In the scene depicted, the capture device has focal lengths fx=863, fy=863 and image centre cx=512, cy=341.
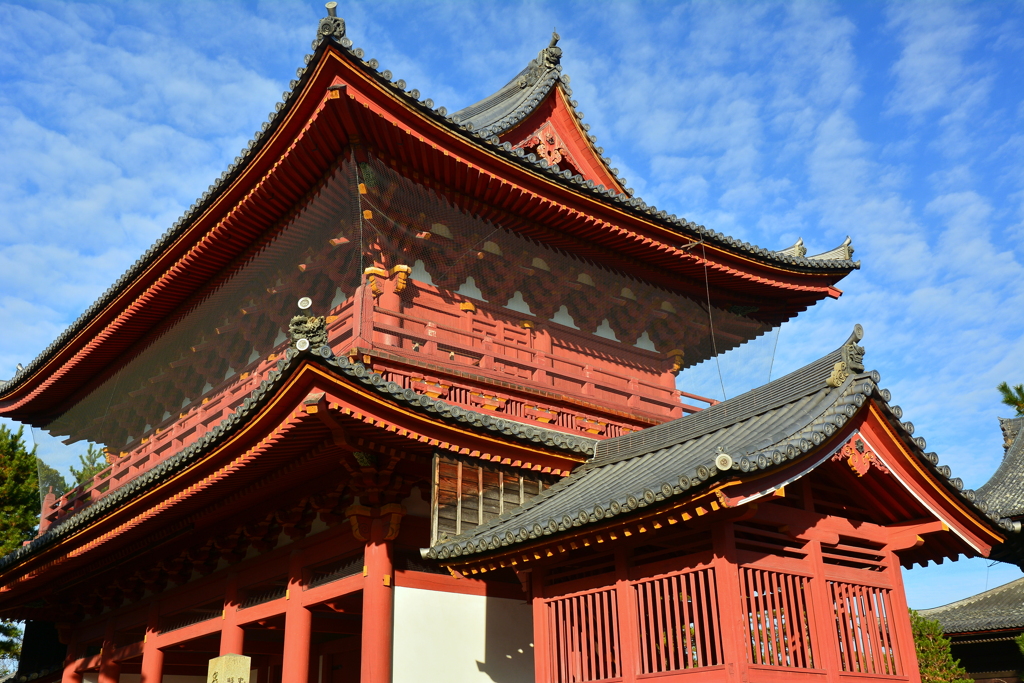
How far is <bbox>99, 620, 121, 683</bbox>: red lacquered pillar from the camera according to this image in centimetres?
1614

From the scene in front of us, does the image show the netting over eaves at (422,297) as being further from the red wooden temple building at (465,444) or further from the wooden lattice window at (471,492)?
the wooden lattice window at (471,492)

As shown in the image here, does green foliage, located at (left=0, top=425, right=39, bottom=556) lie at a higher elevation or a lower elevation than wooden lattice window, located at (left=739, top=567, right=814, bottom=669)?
higher

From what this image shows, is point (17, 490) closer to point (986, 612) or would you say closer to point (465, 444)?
point (465, 444)

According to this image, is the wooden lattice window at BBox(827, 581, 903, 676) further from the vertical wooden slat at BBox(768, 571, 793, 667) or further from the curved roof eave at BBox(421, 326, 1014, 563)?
the curved roof eave at BBox(421, 326, 1014, 563)

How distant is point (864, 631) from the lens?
30.1 feet

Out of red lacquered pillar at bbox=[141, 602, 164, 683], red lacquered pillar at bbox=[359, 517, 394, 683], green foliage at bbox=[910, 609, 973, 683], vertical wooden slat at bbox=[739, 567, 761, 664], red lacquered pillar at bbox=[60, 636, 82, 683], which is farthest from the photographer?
red lacquered pillar at bbox=[60, 636, 82, 683]

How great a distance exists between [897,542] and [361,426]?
6.26 m

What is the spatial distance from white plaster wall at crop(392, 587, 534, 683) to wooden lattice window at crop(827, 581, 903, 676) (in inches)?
149

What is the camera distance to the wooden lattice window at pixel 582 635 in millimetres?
9055

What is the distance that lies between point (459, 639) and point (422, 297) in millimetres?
5034

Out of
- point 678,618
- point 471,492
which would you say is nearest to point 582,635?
point 678,618

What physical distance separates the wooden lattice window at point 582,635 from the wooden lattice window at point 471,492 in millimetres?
1522

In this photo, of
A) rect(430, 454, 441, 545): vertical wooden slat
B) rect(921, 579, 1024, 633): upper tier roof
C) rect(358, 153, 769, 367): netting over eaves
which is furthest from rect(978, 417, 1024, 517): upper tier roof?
rect(430, 454, 441, 545): vertical wooden slat

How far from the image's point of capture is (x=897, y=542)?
986 centimetres
